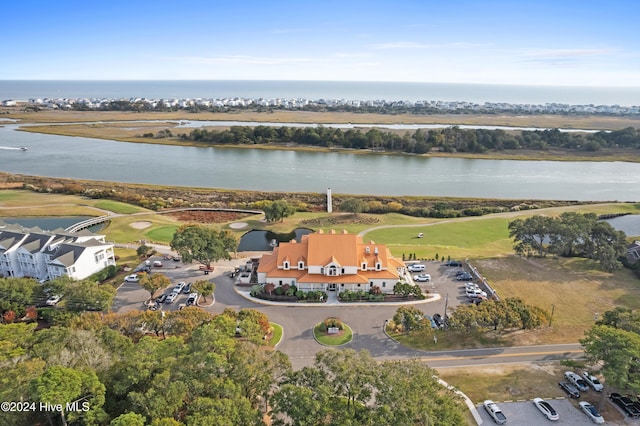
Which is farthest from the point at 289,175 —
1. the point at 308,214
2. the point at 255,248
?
the point at 255,248

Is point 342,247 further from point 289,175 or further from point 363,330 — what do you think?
point 289,175

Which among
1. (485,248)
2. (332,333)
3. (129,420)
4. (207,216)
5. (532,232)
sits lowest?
(332,333)

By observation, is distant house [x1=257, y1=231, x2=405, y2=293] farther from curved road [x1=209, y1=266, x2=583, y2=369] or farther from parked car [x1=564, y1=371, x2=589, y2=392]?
parked car [x1=564, y1=371, x2=589, y2=392]

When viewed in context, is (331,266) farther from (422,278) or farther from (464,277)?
(464,277)

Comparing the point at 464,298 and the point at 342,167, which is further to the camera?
the point at 342,167

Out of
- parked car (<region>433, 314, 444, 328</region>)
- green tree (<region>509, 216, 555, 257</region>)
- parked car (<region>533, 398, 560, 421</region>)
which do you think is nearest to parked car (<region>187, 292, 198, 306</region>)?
parked car (<region>433, 314, 444, 328</region>)

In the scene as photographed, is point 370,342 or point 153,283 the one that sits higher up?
point 153,283

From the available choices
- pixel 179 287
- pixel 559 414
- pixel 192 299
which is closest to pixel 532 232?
pixel 559 414
